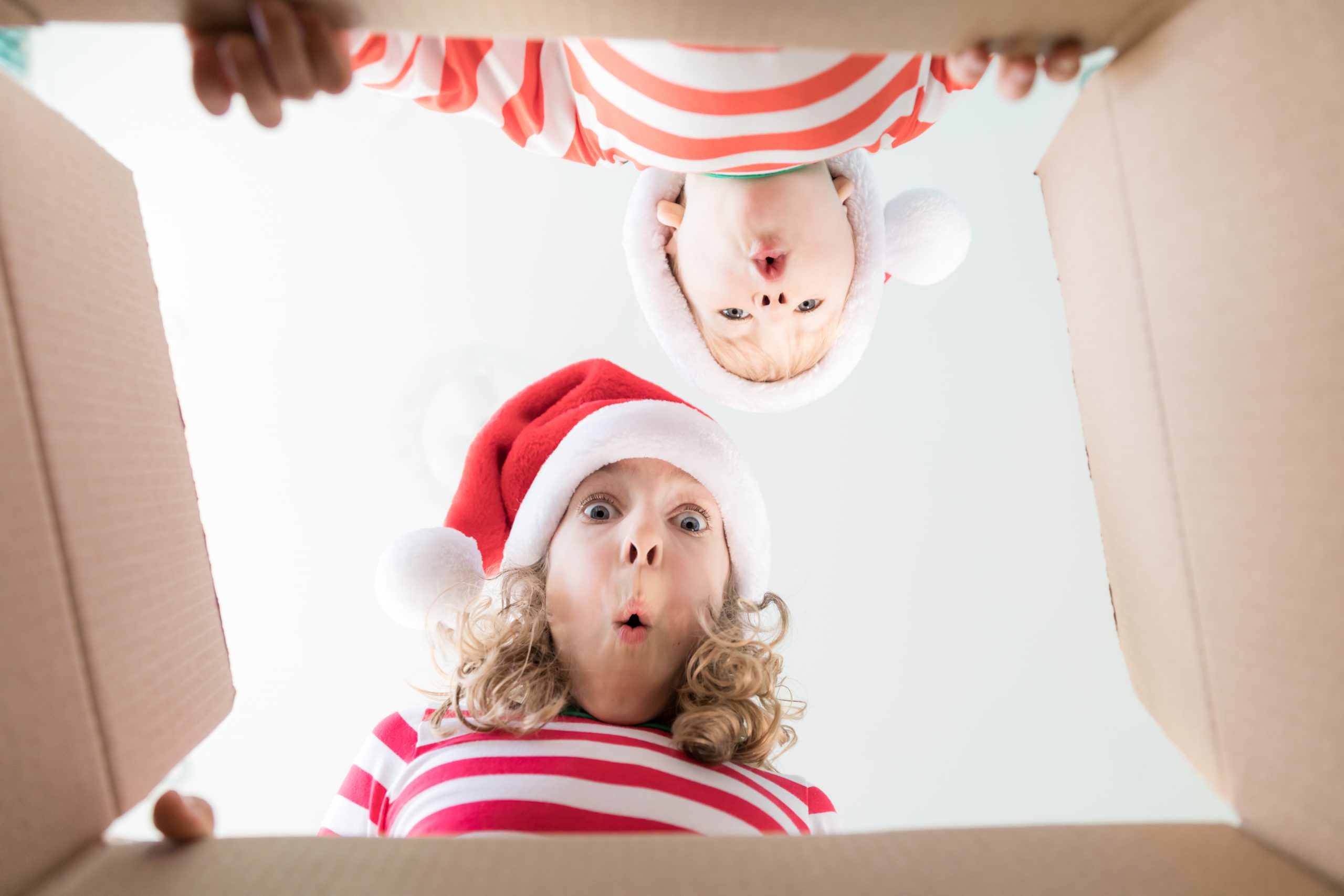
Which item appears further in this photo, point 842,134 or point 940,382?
point 940,382

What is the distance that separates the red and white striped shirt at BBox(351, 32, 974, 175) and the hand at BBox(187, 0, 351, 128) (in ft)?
1.02

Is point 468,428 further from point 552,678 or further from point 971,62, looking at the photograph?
point 971,62

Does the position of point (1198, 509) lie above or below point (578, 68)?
below

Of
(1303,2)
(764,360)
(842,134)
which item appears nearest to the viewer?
(1303,2)

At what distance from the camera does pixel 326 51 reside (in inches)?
16.4

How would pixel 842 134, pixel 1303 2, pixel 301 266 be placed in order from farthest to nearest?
pixel 301 266 < pixel 842 134 < pixel 1303 2

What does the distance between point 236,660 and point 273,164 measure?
2.53ft

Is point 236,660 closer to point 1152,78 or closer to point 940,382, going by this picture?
point 940,382

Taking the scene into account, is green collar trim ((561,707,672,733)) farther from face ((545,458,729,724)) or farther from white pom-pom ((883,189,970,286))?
white pom-pom ((883,189,970,286))

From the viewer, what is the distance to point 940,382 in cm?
137

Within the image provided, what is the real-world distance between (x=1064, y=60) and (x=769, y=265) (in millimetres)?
465

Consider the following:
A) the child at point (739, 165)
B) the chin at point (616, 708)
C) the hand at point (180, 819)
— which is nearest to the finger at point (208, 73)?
the child at point (739, 165)

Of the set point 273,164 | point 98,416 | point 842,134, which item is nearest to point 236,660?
point 273,164

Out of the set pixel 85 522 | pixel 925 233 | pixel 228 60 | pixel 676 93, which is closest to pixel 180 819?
pixel 85 522
